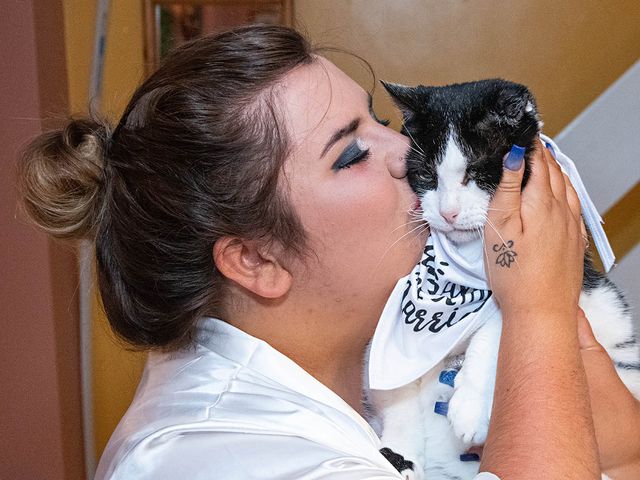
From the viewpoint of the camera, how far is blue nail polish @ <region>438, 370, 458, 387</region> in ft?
3.92

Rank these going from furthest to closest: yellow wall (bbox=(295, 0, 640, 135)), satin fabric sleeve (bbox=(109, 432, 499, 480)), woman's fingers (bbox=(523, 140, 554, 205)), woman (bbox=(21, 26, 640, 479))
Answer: yellow wall (bbox=(295, 0, 640, 135)) → woman's fingers (bbox=(523, 140, 554, 205)) → woman (bbox=(21, 26, 640, 479)) → satin fabric sleeve (bbox=(109, 432, 499, 480))

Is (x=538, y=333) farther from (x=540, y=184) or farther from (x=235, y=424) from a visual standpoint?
(x=235, y=424)

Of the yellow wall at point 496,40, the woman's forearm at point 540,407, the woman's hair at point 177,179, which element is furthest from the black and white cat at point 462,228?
the yellow wall at point 496,40

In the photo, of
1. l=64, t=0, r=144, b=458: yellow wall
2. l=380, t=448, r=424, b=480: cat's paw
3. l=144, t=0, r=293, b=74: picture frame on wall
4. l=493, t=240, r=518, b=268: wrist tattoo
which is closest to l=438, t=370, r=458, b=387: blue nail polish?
l=380, t=448, r=424, b=480: cat's paw

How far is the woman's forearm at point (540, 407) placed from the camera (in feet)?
2.81

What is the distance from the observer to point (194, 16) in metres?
2.01

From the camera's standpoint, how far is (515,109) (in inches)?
45.1

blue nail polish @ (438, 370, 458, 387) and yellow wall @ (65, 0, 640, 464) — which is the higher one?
yellow wall @ (65, 0, 640, 464)

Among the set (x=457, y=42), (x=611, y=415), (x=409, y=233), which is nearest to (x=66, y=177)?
(x=409, y=233)

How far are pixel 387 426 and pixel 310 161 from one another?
0.50 metres

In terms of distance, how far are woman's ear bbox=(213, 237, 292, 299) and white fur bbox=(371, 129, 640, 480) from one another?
0.85 ft

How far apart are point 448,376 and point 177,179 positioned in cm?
55

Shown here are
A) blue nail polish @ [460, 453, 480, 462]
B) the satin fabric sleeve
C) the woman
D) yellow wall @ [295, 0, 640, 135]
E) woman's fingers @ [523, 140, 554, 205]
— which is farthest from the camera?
yellow wall @ [295, 0, 640, 135]

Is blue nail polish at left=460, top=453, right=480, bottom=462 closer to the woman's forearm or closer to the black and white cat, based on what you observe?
the black and white cat
